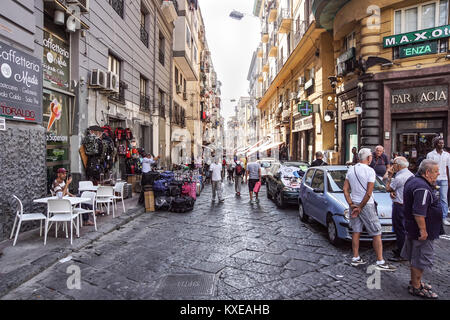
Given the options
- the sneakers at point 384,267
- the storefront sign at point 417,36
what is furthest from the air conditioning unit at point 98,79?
the storefront sign at point 417,36

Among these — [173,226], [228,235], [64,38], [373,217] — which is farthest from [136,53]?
[373,217]

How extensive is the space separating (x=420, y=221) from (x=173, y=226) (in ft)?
17.3

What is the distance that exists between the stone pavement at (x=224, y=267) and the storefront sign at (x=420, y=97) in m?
7.02

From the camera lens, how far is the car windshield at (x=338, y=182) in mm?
6250

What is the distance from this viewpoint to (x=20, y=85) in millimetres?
6008

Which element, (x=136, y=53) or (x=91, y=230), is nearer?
(x=91, y=230)

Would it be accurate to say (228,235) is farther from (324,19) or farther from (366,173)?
(324,19)

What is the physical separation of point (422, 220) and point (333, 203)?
7.66ft

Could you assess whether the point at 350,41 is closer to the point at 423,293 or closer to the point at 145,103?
the point at 145,103

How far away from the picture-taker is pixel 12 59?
5.80 metres

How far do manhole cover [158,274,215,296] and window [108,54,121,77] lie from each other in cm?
926

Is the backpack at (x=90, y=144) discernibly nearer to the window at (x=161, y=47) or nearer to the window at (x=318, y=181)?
the window at (x=318, y=181)

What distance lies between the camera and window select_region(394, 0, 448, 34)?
10.7 metres

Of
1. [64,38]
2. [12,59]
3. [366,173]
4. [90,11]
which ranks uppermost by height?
[90,11]
